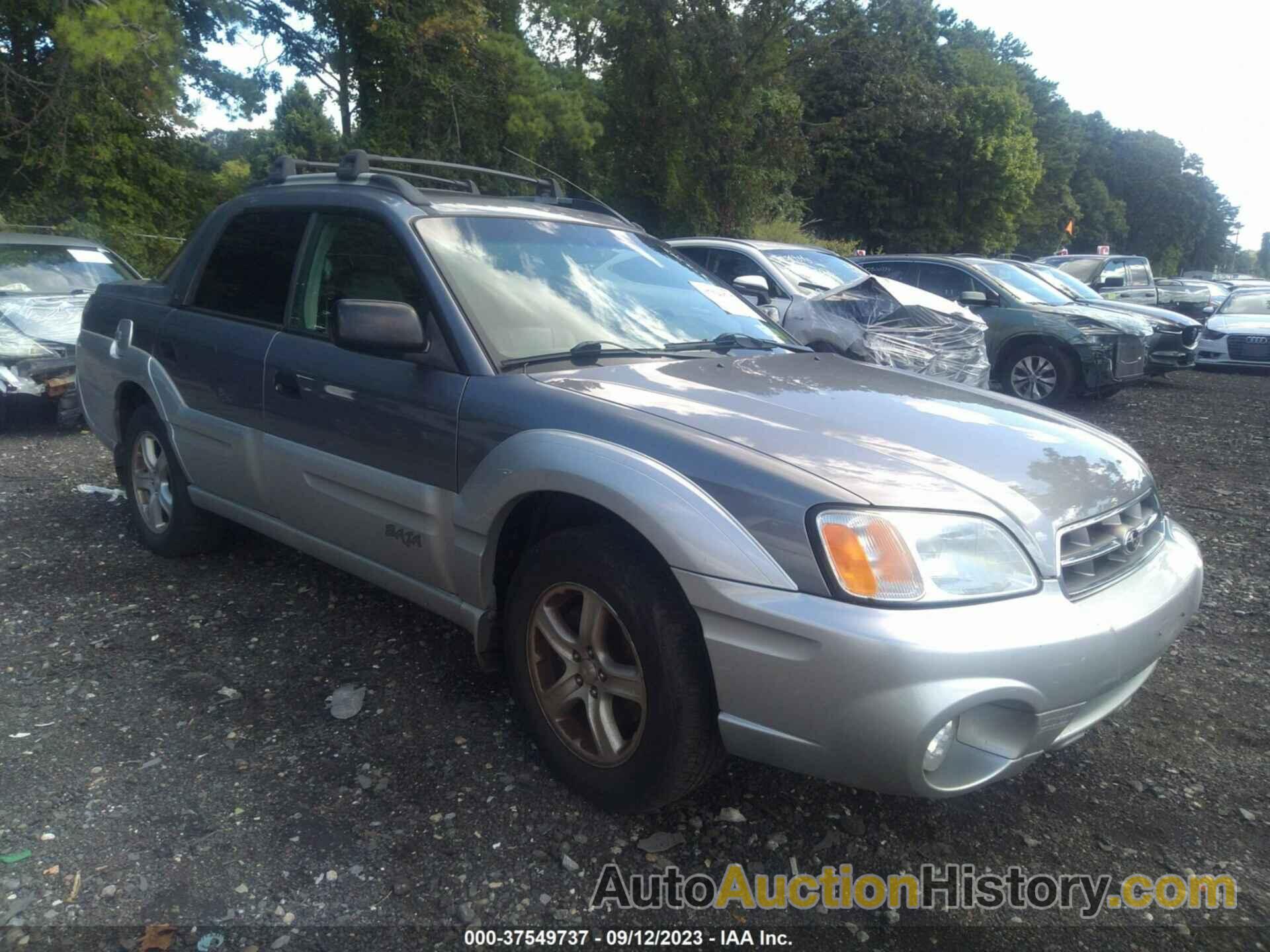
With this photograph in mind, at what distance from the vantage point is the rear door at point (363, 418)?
Answer: 3.04 meters

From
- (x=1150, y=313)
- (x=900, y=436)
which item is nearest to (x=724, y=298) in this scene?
(x=900, y=436)

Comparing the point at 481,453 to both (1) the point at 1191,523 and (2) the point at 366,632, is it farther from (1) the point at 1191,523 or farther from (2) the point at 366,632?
(1) the point at 1191,523

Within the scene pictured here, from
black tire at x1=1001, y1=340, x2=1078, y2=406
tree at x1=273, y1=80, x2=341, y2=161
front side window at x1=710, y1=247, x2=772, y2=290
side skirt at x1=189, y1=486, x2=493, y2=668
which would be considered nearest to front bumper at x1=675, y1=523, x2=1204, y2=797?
side skirt at x1=189, y1=486, x2=493, y2=668

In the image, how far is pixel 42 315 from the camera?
25.4ft

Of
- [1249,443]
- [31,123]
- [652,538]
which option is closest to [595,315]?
[652,538]

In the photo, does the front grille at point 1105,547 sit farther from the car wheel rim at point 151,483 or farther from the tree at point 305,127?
the tree at point 305,127

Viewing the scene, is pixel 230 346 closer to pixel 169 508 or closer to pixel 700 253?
pixel 169 508

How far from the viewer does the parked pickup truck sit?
219 cm

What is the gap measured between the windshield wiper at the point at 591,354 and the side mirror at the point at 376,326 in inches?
11.8

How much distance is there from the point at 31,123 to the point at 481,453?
46.1 ft

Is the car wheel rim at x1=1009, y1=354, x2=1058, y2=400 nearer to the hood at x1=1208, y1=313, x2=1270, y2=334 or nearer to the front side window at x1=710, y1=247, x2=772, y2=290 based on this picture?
the front side window at x1=710, y1=247, x2=772, y2=290

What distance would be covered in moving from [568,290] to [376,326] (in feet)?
2.46

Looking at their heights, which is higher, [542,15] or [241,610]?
[542,15]

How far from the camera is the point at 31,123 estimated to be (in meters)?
13.3
